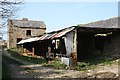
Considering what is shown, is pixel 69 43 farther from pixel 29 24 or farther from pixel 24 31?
pixel 29 24

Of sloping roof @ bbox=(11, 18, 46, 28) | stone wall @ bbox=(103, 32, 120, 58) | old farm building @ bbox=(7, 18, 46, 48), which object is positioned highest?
stone wall @ bbox=(103, 32, 120, 58)

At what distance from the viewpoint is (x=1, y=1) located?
16.4 metres

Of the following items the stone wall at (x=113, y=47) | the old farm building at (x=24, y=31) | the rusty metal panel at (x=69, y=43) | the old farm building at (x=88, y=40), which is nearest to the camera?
the old farm building at (x=88, y=40)

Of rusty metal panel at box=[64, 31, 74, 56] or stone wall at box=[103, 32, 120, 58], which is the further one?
stone wall at box=[103, 32, 120, 58]

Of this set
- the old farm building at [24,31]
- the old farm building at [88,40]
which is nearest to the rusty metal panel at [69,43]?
the old farm building at [88,40]

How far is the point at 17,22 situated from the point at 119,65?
38.0 meters

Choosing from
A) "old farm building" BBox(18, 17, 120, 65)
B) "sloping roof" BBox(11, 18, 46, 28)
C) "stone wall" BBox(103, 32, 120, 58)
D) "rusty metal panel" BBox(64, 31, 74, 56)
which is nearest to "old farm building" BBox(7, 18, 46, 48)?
"sloping roof" BBox(11, 18, 46, 28)

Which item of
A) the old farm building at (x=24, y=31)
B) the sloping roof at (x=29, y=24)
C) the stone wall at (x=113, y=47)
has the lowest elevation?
the old farm building at (x=24, y=31)

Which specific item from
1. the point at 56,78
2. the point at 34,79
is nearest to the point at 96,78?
→ the point at 56,78

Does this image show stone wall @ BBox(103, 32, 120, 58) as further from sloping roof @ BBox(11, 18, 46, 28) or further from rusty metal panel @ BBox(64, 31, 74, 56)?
sloping roof @ BBox(11, 18, 46, 28)

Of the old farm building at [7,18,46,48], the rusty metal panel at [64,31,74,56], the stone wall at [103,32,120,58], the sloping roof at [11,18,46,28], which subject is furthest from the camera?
the sloping roof at [11,18,46,28]

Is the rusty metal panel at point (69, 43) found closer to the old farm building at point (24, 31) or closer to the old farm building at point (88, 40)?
the old farm building at point (88, 40)

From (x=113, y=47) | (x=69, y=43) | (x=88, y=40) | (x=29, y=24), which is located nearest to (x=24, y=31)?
(x=29, y=24)

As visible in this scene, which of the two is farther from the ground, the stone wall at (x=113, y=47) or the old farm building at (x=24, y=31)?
the stone wall at (x=113, y=47)
